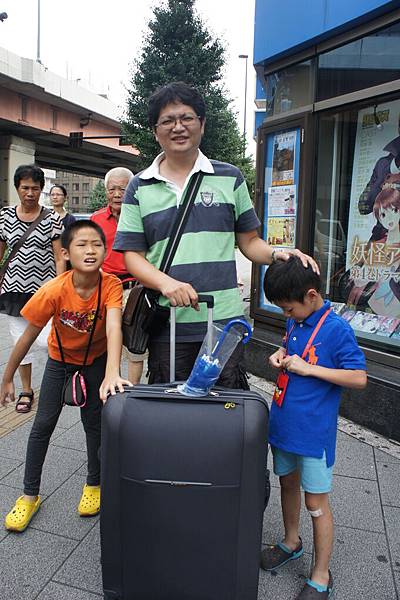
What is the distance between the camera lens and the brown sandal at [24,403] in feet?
13.3

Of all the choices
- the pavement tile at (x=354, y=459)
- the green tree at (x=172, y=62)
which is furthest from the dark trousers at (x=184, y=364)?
the green tree at (x=172, y=62)

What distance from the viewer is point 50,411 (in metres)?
2.63

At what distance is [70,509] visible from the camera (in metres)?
2.75

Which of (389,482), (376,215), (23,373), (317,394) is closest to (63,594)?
(317,394)

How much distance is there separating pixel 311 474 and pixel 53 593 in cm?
116

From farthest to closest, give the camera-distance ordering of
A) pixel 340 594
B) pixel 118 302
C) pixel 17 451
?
pixel 17 451 → pixel 118 302 → pixel 340 594

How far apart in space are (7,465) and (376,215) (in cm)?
357

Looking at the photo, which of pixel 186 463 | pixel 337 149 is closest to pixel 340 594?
pixel 186 463

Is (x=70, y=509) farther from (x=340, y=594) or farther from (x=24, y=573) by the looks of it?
(x=340, y=594)

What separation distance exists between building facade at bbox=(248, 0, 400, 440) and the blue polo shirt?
6.44 ft

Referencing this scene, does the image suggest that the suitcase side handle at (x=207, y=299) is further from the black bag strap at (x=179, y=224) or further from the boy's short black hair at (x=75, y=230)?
the boy's short black hair at (x=75, y=230)

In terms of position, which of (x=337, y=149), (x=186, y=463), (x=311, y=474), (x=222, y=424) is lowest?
(x=311, y=474)

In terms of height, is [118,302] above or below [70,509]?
above

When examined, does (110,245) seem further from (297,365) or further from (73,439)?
(297,365)
